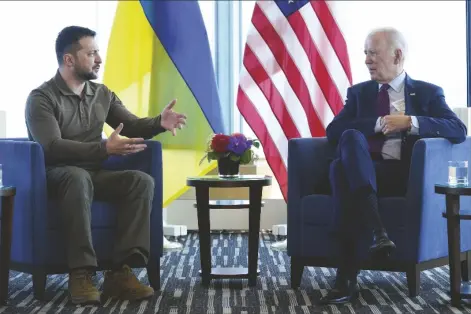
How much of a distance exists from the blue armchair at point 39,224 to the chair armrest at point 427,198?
1.12m

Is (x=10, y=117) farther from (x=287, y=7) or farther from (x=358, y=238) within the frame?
(x=358, y=238)

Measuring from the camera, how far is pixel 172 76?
5016mm

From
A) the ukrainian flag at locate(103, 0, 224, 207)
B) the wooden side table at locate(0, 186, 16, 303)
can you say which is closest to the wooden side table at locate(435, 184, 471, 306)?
the wooden side table at locate(0, 186, 16, 303)

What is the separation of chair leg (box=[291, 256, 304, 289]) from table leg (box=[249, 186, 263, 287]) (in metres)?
0.17

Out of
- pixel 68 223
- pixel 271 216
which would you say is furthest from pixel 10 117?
pixel 68 223

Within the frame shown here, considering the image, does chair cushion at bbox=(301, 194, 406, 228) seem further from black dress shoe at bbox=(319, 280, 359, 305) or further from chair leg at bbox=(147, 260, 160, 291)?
chair leg at bbox=(147, 260, 160, 291)

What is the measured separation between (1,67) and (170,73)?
49.3 inches

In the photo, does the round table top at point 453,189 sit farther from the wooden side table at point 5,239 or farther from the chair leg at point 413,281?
the wooden side table at point 5,239

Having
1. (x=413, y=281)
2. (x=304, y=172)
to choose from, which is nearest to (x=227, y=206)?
(x=304, y=172)

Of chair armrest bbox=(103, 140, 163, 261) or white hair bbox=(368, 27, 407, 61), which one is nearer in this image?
chair armrest bbox=(103, 140, 163, 261)

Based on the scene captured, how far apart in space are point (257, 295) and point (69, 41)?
148 centimetres

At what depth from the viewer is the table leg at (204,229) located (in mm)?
3642

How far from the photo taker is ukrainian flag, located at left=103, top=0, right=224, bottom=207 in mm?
4980

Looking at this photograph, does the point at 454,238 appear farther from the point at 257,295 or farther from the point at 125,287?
the point at 125,287
